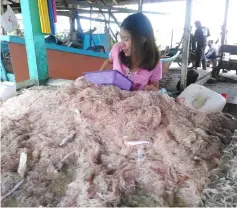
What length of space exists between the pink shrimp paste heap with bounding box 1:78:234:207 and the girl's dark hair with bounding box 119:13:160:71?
2.40 ft

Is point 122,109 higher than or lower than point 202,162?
higher

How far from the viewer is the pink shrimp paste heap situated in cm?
107

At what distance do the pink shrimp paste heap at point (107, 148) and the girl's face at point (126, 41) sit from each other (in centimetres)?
72

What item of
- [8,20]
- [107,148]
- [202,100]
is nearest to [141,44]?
[202,100]

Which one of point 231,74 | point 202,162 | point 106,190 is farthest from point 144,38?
point 231,74

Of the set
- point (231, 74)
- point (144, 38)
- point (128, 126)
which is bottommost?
point (231, 74)

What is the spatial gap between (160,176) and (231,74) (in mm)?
6485

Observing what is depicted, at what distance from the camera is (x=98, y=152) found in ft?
4.39

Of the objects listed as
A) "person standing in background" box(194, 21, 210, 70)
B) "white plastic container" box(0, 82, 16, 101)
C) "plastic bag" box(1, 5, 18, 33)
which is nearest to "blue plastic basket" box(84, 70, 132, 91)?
"white plastic container" box(0, 82, 16, 101)

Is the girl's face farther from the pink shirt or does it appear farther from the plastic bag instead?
the plastic bag

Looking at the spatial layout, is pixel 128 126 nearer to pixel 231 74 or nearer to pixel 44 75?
pixel 44 75

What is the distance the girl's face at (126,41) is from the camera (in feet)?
7.50

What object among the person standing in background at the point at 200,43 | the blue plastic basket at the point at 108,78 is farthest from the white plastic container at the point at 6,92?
the person standing in background at the point at 200,43

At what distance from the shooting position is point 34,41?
2.68 m
